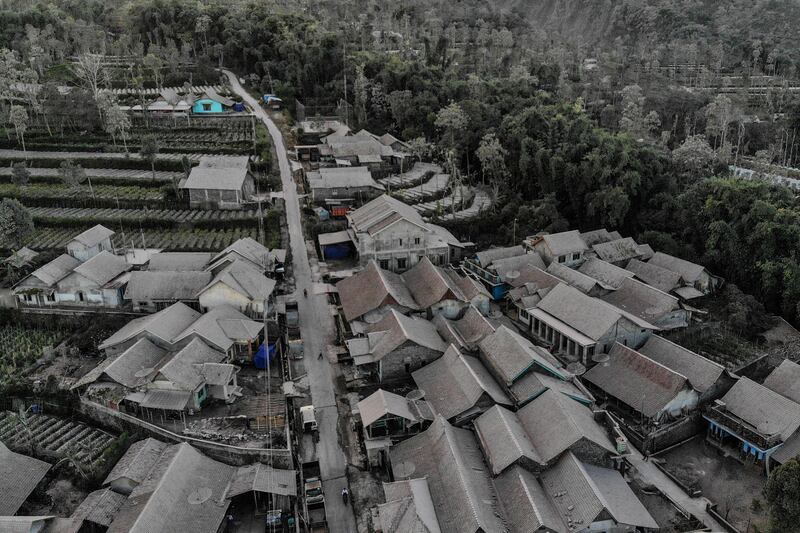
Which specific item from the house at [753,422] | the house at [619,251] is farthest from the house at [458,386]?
the house at [619,251]

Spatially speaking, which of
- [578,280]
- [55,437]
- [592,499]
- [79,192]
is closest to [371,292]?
[578,280]

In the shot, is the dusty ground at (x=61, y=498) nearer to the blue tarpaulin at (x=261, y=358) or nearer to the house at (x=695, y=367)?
the blue tarpaulin at (x=261, y=358)

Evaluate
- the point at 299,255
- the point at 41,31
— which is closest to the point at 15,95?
the point at 41,31

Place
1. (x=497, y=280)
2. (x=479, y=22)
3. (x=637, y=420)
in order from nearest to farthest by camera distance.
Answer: (x=637, y=420), (x=497, y=280), (x=479, y=22)

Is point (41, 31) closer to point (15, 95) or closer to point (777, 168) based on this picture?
point (15, 95)

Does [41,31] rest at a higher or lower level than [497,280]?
higher

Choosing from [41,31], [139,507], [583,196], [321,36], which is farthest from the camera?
[41,31]

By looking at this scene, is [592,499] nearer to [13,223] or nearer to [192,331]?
[192,331]
